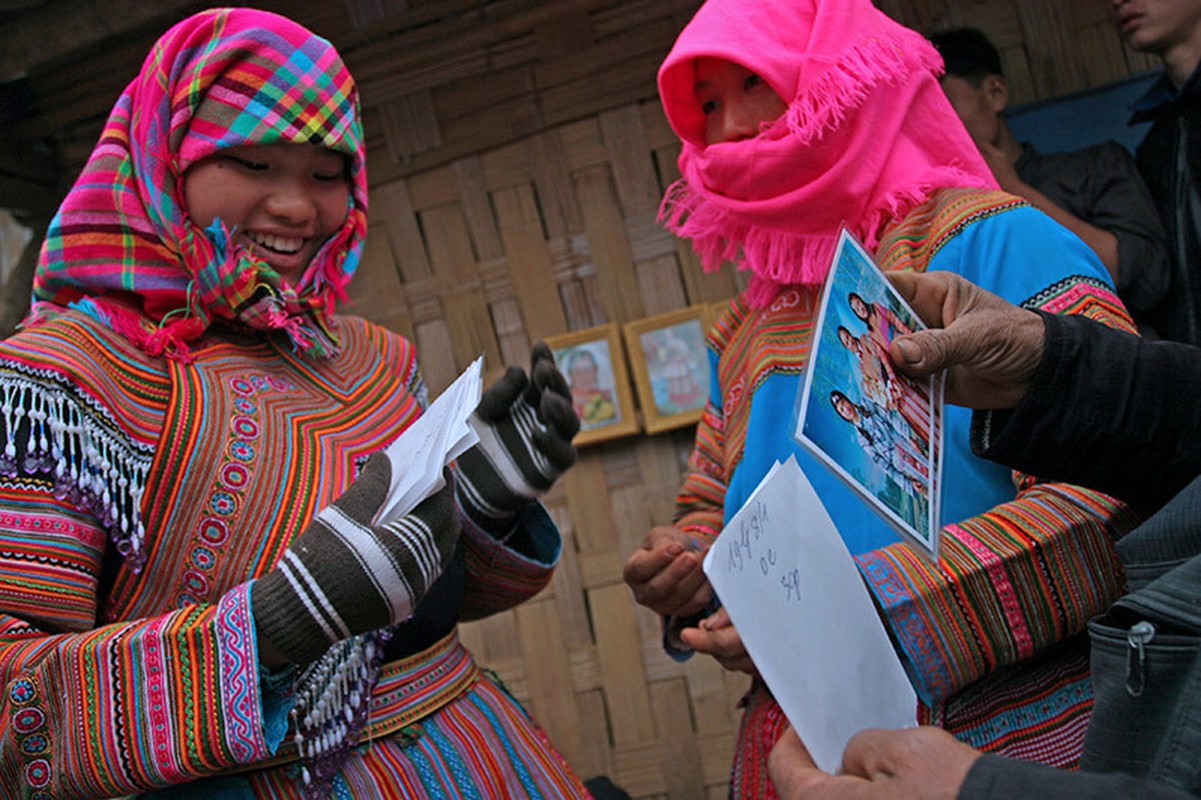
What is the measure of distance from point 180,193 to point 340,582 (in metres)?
0.67

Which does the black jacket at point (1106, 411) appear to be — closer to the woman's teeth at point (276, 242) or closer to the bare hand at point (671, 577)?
the bare hand at point (671, 577)

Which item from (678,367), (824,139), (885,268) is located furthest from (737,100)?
(678,367)

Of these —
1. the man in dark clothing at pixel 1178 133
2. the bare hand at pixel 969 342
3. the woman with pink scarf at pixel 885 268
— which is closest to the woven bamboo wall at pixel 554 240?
the man in dark clothing at pixel 1178 133

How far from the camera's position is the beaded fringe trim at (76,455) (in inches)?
51.0

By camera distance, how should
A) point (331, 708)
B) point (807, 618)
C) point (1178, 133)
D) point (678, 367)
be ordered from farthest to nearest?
point (678, 367), point (1178, 133), point (331, 708), point (807, 618)

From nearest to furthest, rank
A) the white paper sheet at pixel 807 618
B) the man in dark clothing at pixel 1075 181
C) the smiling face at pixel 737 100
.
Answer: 1. the white paper sheet at pixel 807 618
2. the smiling face at pixel 737 100
3. the man in dark clothing at pixel 1075 181

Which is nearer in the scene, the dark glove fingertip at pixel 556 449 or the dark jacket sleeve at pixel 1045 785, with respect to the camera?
the dark jacket sleeve at pixel 1045 785

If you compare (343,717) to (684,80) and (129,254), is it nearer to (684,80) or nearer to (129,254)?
(129,254)

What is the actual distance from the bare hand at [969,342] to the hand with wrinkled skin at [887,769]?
1.14ft

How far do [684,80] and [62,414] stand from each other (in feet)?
3.45

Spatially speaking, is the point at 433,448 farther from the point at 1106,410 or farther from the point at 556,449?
the point at 1106,410

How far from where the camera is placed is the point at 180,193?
1592mm

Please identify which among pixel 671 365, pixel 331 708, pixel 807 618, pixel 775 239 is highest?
pixel 775 239

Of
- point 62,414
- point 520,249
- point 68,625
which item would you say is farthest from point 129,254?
point 520,249
